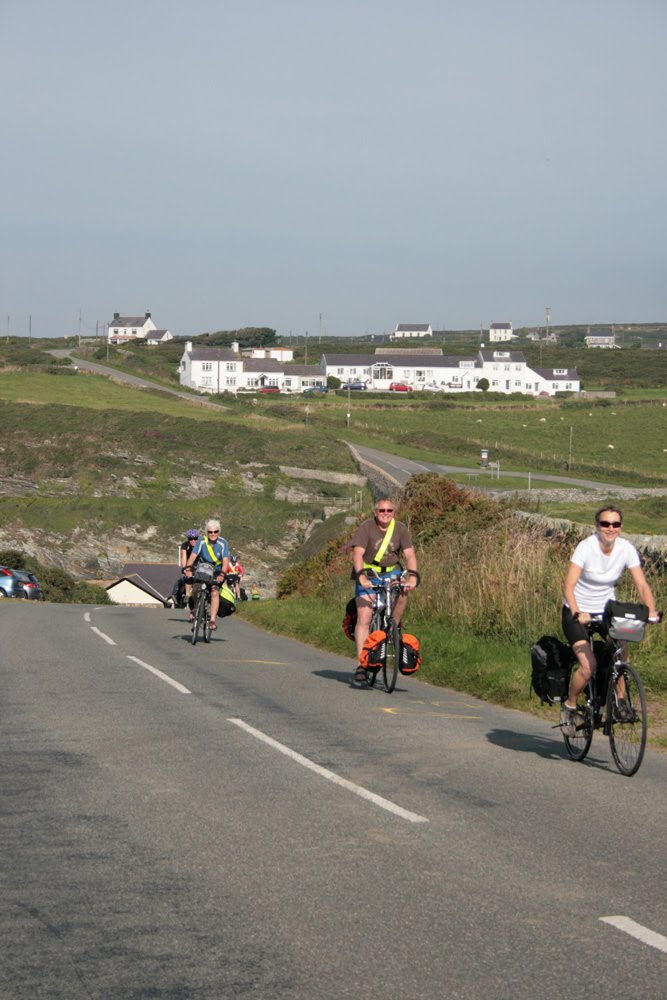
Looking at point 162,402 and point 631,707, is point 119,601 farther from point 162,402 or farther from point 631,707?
point 162,402

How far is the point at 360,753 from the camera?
960 cm

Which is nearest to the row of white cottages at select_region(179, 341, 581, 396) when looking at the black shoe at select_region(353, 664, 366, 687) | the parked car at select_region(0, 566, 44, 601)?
the parked car at select_region(0, 566, 44, 601)

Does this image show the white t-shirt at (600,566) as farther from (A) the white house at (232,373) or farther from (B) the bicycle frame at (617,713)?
(A) the white house at (232,373)

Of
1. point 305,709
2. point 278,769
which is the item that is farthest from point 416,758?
point 305,709

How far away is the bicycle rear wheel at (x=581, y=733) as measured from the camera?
919 cm

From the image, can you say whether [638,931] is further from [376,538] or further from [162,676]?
[162,676]

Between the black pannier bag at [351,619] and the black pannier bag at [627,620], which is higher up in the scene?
the black pannier bag at [627,620]

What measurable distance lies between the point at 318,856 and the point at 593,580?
144 inches

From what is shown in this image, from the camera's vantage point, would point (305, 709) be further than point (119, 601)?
No

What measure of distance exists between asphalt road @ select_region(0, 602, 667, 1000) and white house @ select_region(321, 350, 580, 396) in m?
159

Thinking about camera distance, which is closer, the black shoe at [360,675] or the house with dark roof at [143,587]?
→ the black shoe at [360,675]

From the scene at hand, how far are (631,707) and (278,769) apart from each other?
266 cm

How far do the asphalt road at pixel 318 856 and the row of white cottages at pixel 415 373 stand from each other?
150 meters

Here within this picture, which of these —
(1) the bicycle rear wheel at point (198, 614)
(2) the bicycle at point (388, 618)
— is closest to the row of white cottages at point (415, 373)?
(1) the bicycle rear wheel at point (198, 614)
